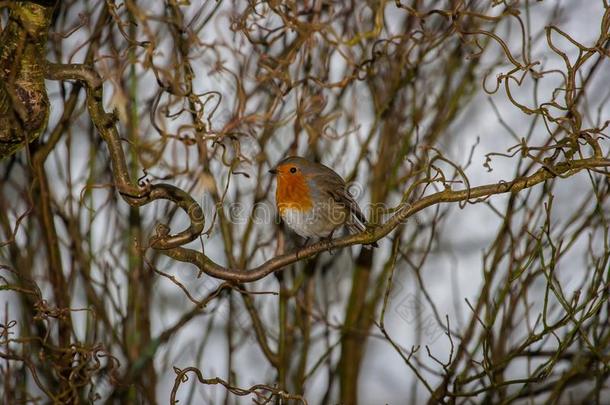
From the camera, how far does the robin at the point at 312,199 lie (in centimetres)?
186

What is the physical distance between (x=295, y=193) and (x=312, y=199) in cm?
5

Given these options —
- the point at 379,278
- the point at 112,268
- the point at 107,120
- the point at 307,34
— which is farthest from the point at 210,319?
the point at 107,120

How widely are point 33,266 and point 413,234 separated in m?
1.16

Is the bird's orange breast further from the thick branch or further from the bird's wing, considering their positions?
the thick branch

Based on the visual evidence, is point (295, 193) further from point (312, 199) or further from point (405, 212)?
point (405, 212)

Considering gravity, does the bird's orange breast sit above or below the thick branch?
above

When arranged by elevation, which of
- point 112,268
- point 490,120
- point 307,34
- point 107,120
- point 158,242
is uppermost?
point 490,120

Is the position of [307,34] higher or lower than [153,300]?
higher

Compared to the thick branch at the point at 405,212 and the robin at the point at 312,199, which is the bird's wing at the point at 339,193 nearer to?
the robin at the point at 312,199

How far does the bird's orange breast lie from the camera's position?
1.86 metres

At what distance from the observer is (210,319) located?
2.35 meters

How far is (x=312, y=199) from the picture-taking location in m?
1.86

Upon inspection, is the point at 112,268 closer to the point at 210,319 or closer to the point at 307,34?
the point at 210,319

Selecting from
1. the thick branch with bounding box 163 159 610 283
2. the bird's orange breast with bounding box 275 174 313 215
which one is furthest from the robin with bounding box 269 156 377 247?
the thick branch with bounding box 163 159 610 283
